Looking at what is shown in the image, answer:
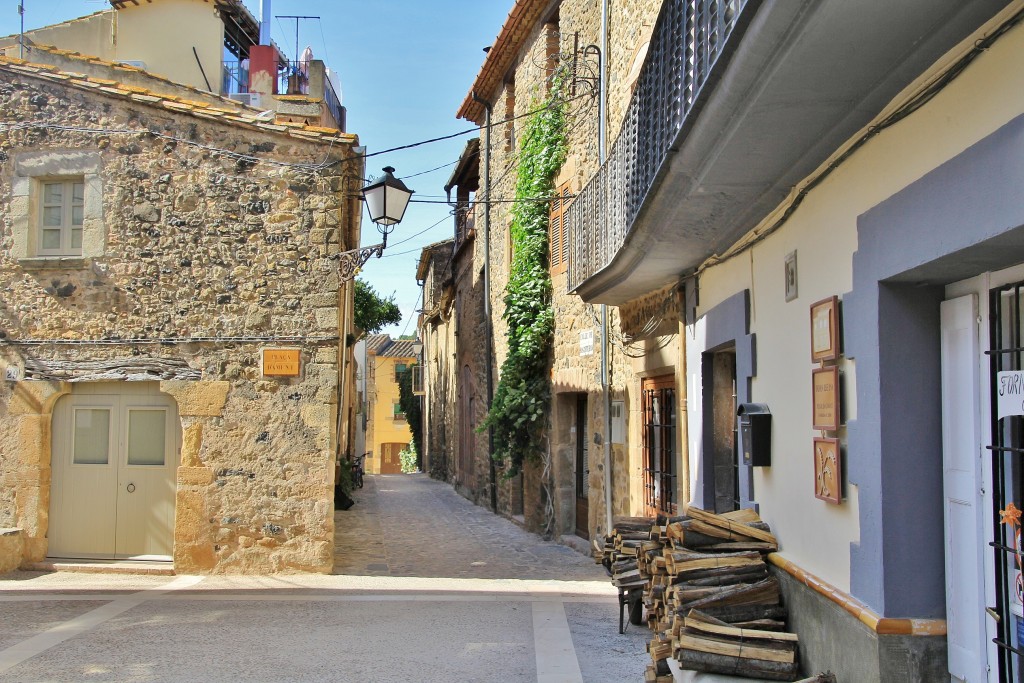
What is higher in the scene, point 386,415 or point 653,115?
point 653,115

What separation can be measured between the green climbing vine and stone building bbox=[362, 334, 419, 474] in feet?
111

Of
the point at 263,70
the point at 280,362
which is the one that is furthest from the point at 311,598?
the point at 263,70

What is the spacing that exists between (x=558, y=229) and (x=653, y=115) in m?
6.28

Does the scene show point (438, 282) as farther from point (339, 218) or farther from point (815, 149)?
point (815, 149)

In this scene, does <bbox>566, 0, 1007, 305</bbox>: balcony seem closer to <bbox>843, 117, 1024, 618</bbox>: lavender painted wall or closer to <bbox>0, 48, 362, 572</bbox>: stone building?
<bbox>843, 117, 1024, 618</bbox>: lavender painted wall

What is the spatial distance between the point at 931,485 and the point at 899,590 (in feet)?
1.50

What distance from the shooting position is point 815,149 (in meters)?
4.54

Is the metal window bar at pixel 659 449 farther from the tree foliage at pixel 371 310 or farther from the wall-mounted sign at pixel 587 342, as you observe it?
the tree foliage at pixel 371 310

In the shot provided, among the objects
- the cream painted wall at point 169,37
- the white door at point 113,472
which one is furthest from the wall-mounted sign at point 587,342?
the cream painted wall at point 169,37

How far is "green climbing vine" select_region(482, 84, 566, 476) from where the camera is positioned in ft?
42.0

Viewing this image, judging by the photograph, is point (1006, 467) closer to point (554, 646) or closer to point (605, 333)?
point (554, 646)

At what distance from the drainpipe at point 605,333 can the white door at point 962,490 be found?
6405 millimetres

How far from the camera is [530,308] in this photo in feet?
43.1

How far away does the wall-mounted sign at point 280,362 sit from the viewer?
955 cm
